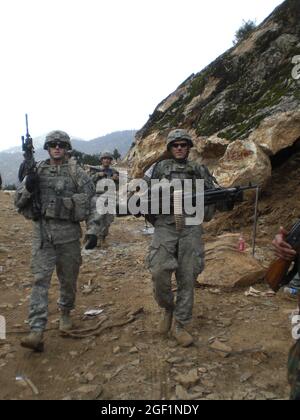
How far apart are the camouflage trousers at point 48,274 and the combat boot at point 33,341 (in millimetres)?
48

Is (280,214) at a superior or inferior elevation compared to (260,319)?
superior

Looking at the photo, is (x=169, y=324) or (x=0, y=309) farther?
(x=0, y=309)

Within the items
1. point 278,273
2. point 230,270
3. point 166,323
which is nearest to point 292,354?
point 278,273

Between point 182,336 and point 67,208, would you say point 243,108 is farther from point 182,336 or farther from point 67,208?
point 182,336

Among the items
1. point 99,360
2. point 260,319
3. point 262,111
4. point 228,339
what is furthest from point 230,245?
point 262,111

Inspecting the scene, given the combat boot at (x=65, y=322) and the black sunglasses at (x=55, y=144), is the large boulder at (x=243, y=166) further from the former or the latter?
the combat boot at (x=65, y=322)

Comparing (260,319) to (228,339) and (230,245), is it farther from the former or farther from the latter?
(230,245)

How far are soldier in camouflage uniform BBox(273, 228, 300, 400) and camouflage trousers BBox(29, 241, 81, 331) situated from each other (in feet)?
8.08

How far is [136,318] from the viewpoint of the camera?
5.04 meters

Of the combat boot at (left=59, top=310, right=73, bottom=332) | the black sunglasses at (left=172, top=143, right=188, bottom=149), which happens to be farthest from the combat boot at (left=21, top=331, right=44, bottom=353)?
the black sunglasses at (left=172, top=143, right=188, bottom=149)

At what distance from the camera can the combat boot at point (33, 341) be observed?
4.09 meters

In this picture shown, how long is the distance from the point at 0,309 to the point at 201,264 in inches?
111

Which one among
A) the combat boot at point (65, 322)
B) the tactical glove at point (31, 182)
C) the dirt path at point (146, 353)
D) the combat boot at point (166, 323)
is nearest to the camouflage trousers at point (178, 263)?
the combat boot at point (166, 323)

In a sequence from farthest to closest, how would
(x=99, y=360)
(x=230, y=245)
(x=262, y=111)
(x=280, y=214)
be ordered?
(x=262, y=111), (x=280, y=214), (x=230, y=245), (x=99, y=360)
